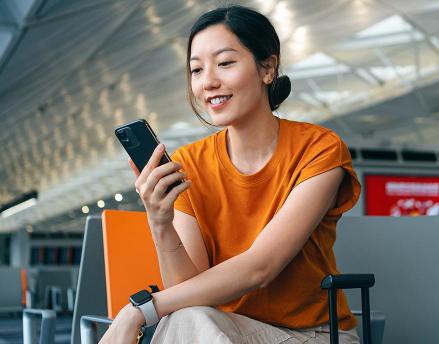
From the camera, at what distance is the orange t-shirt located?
79.4 inches

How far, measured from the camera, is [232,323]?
5.94ft

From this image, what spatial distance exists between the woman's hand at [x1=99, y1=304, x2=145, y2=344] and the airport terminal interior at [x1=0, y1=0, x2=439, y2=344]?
0.27 ft

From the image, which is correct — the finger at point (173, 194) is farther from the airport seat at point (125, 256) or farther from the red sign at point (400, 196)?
the red sign at point (400, 196)

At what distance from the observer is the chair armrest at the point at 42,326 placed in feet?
9.01

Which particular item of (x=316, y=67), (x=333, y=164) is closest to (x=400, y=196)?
(x=333, y=164)

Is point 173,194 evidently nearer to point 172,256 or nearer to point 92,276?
point 172,256

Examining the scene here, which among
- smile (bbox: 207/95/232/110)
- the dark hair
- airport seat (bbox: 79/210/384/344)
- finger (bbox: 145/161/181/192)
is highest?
the dark hair

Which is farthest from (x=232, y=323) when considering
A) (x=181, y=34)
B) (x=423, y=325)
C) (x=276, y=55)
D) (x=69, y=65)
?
(x=181, y=34)

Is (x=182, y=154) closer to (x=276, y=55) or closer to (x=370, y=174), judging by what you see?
(x=276, y=55)

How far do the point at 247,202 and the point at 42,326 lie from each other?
1113 millimetres

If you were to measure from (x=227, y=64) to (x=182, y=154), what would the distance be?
32 cm

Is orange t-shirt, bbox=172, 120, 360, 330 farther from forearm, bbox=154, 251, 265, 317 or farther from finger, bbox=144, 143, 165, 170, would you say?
finger, bbox=144, 143, 165, 170

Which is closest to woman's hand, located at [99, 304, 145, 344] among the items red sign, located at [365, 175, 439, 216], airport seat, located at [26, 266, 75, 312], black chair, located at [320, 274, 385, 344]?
black chair, located at [320, 274, 385, 344]

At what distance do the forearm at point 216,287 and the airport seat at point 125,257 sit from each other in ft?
3.35
